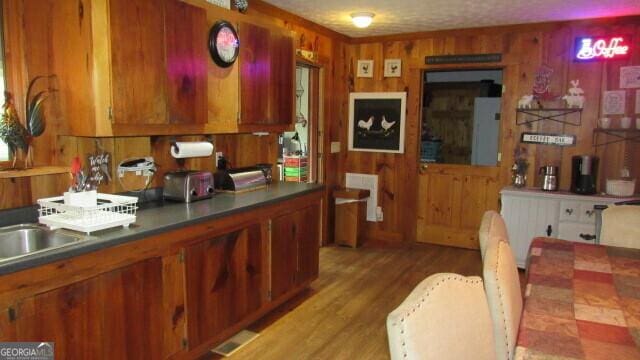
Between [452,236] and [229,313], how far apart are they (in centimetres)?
306

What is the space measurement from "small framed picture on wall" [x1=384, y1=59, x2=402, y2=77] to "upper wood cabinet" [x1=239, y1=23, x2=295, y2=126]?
173 centimetres

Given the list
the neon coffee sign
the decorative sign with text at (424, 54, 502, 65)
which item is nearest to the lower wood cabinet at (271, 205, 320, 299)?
the decorative sign with text at (424, 54, 502, 65)

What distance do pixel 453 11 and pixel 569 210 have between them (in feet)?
6.65

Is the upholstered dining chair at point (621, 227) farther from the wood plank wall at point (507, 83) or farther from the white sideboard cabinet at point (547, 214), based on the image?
the wood plank wall at point (507, 83)

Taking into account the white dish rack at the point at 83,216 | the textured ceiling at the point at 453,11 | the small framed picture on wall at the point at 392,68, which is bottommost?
the white dish rack at the point at 83,216

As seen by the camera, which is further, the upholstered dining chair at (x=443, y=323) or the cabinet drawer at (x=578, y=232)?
the cabinet drawer at (x=578, y=232)

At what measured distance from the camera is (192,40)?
8.84 feet

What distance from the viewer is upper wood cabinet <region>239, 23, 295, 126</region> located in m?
3.17

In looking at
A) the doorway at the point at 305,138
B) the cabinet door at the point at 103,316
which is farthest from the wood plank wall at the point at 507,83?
the cabinet door at the point at 103,316

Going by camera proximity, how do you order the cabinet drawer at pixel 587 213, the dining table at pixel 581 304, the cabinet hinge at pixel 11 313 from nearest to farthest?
the dining table at pixel 581 304 → the cabinet hinge at pixel 11 313 → the cabinet drawer at pixel 587 213

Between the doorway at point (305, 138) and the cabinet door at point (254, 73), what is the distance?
1316 mm

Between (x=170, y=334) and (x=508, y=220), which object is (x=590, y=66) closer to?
(x=508, y=220)

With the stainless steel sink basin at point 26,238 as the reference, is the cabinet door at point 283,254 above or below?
below

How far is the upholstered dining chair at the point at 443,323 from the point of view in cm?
101
